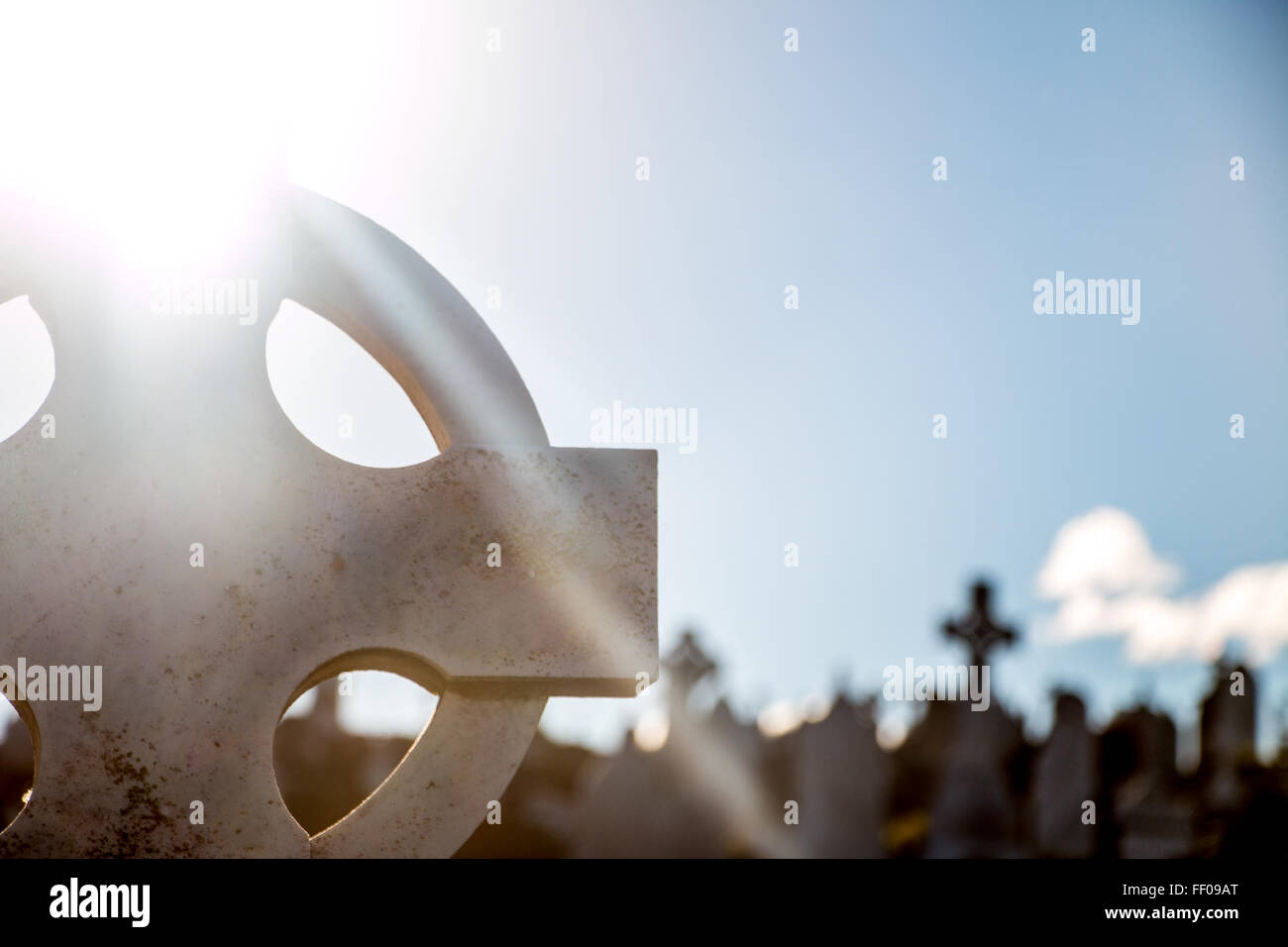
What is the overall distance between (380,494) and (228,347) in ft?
2.29

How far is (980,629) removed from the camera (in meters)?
17.3

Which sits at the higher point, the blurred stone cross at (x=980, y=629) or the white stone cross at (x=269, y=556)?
the white stone cross at (x=269, y=556)

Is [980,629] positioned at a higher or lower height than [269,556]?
lower

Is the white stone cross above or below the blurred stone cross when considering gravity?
above

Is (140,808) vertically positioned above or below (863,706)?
above

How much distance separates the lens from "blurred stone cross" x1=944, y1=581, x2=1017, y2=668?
17.3 meters

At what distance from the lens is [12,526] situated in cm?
370

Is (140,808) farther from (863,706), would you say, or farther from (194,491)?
(863,706)

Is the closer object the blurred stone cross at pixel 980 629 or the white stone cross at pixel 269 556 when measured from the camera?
the white stone cross at pixel 269 556

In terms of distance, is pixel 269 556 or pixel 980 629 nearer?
pixel 269 556

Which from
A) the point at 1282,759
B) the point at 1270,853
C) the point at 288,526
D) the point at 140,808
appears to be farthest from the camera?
the point at 1282,759

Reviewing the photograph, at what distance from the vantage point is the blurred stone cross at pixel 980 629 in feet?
56.7

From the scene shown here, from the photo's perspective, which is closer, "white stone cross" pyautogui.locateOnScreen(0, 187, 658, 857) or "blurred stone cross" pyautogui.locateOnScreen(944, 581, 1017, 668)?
"white stone cross" pyautogui.locateOnScreen(0, 187, 658, 857)
